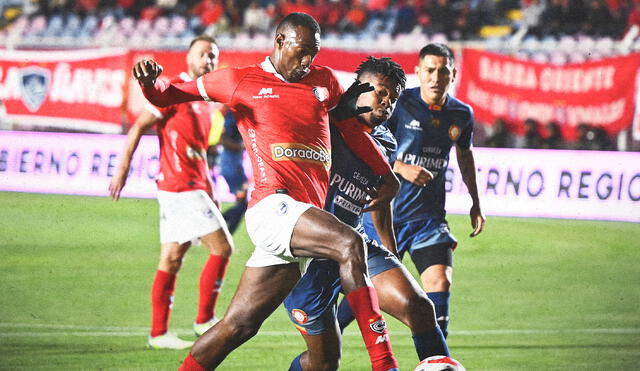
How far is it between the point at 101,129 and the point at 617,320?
9.89 metres

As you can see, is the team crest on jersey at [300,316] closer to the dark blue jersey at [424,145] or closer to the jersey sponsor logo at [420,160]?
the dark blue jersey at [424,145]

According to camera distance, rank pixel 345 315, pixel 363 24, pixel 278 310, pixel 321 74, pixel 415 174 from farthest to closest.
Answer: pixel 363 24, pixel 278 310, pixel 415 174, pixel 345 315, pixel 321 74

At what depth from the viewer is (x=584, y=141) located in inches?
552

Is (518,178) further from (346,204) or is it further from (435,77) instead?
(346,204)

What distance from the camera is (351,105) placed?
501 centimetres

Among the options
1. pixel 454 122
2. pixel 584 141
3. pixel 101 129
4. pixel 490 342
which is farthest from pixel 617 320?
pixel 101 129

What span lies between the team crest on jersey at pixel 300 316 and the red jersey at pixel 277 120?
0.52 meters

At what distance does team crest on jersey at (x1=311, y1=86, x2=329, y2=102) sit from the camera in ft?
15.9

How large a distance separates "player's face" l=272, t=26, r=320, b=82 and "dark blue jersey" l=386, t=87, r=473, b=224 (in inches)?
67.4

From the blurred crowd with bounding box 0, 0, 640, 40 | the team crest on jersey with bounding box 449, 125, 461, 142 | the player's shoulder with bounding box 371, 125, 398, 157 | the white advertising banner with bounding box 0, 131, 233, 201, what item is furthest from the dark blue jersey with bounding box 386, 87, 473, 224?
the blurred crowd with bounding box 0, 0, 640, 40

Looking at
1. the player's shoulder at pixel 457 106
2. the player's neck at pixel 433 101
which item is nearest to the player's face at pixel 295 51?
the player's neck at pixel 433 101

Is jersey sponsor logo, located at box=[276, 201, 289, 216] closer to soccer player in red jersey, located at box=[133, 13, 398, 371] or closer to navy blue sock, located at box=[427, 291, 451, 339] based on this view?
soccer player in red jersey, located at box=[133, 13, 398, 371]

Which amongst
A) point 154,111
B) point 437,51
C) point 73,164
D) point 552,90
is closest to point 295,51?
point 437,51

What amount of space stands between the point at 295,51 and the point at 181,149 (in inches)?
100
